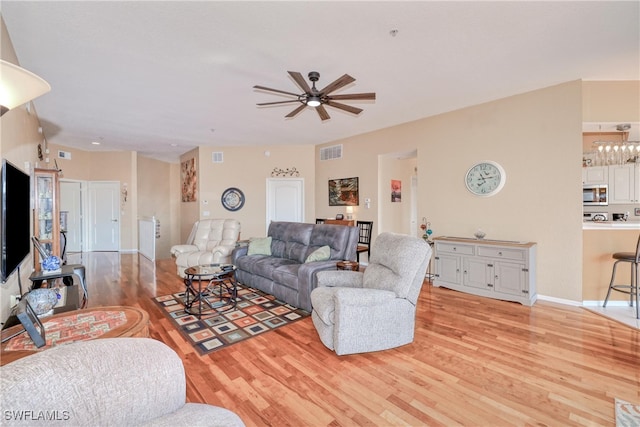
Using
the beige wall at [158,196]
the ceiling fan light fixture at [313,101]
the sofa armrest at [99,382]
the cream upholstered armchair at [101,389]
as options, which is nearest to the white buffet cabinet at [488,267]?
the ceiling fan light fixture at [313,101]

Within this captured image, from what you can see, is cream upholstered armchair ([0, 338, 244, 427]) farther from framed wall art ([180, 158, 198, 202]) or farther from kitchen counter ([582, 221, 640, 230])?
framed wall art ([180, 158, 198, 202])

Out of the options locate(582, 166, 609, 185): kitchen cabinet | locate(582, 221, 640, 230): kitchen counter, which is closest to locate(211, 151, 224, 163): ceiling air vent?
locate(582, 221, 640, 230): kitchen counter

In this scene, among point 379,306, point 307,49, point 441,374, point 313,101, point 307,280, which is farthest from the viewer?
point 307,280

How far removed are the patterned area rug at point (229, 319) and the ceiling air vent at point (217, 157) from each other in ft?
13.6

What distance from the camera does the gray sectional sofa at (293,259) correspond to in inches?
138

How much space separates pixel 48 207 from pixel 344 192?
510 centimetres

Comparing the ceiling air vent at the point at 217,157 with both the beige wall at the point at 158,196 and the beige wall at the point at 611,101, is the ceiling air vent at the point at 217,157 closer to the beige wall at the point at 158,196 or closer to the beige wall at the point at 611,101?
the beige wall at the point at 158,196

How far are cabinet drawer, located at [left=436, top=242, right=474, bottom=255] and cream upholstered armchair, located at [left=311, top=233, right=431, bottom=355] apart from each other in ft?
6.57

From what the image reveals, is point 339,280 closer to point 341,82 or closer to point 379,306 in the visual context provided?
point 379,306

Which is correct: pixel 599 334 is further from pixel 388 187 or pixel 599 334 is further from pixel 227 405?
pixel 388 187

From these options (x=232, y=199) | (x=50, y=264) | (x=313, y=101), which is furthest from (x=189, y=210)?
(x=313, y=101)

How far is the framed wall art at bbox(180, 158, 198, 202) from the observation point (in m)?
7.60

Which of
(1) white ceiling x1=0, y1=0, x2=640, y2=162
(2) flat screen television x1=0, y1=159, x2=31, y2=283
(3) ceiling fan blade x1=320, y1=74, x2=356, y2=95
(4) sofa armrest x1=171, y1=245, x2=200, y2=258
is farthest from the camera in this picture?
(4) sofa armrest x1=171, y1=245, x2=200, y2=258

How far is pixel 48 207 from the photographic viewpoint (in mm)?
3980
